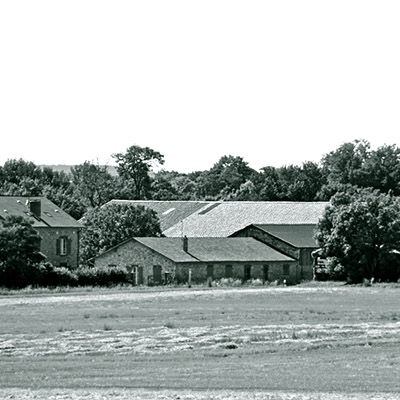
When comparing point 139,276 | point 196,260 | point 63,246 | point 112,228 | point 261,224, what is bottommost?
point 139,276

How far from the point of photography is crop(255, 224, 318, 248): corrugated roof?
10925cm

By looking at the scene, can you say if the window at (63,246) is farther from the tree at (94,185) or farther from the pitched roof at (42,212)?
the tree at (94,185)

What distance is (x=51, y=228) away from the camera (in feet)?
340

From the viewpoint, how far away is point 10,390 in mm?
30000

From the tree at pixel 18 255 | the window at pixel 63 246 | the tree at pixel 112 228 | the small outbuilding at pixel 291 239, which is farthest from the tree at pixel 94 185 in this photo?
the tree at pixel 18 255

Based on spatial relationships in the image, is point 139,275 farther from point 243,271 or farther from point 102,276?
point 243,271

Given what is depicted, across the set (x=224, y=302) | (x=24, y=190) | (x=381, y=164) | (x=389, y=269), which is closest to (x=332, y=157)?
(x=381, y=164)

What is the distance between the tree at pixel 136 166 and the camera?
174 meters

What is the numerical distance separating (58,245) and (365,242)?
27.8 metres

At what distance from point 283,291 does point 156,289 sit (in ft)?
31.4

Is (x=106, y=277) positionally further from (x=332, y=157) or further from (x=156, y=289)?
(x=332, y=157)

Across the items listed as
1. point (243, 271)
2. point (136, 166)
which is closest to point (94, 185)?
point (136, 166)

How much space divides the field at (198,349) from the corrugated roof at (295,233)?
37887mm

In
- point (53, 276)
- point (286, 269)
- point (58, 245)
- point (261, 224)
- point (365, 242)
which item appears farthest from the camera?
point (261, 224)
